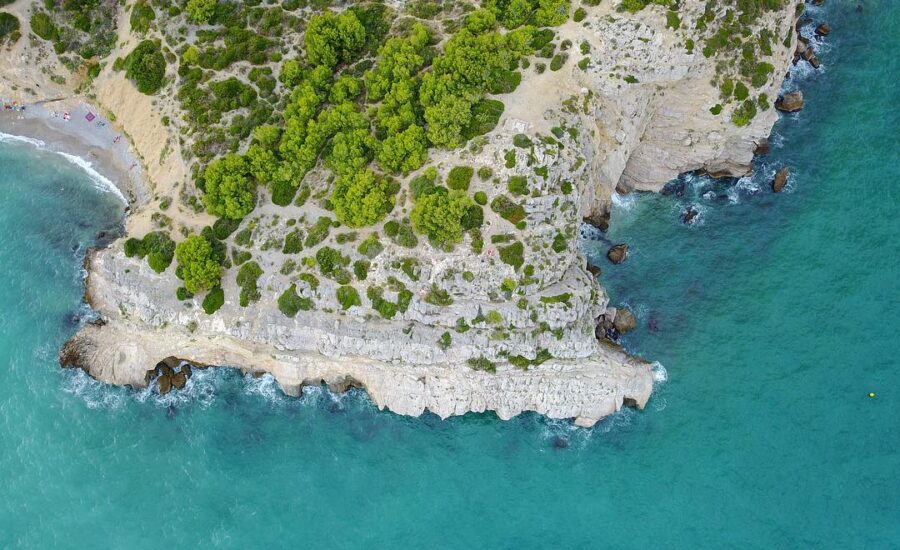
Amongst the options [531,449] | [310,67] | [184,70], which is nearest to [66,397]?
[184,70]

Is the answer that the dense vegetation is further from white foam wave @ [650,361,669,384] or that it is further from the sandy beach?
white foam wave @ [650,361,669,384]

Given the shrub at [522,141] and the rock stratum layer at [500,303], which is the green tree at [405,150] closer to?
the rock stratum layer at [500,303]

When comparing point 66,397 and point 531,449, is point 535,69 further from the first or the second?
point 66,397

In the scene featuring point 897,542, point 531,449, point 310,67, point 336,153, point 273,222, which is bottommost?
point 897,542

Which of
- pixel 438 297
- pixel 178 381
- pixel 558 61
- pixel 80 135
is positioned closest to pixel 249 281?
pixel 178 381

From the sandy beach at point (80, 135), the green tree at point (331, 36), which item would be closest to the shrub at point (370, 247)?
the green tree at point (331, 36)
